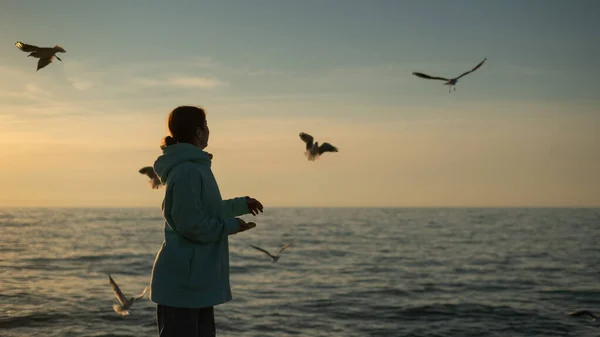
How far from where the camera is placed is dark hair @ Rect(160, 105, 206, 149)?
13.8ft

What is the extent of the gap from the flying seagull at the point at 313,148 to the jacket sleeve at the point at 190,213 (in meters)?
5.31

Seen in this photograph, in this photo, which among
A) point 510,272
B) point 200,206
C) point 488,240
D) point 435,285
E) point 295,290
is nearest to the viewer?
point 200,206

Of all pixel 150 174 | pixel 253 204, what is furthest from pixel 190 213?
pixel 150 174

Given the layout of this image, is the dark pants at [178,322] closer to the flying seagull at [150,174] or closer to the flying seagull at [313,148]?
the flying seagull at [150,174]

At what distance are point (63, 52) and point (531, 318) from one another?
12868 mm

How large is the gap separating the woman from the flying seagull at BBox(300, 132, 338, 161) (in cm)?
517

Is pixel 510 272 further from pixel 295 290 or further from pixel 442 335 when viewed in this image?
→ pixel 442 335

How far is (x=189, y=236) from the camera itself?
13.2 feet

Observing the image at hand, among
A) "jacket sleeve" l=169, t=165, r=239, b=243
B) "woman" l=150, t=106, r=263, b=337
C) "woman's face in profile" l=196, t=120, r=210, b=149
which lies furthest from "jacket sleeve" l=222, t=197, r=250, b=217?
"woman's face in profile" l=196, t=120, r=210, b=149

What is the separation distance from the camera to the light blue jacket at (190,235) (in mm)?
3984

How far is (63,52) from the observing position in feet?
21.0

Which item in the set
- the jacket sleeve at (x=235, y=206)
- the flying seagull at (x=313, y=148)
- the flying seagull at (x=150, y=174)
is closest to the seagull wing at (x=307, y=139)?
the flying seagull at (x=313, y=148)

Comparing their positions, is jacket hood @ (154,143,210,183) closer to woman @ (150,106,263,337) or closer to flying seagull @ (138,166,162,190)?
woman @ (150,106,263,337)

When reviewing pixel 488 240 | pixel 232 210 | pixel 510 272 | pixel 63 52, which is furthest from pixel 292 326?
pixel 488 240
